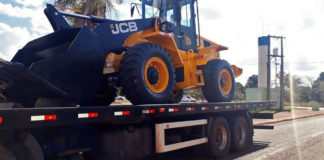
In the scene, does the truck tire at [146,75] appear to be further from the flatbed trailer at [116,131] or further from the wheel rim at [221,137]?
the wheel rim at [221,137]

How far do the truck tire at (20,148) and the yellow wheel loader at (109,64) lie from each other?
1.56 metres

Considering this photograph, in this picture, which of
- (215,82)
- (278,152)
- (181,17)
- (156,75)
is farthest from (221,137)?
(181,17)

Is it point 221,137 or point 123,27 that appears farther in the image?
point 221,137

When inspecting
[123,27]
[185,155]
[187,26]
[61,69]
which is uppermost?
[187,26]

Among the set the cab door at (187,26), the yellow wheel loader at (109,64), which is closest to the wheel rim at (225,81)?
the yellow wheel loader at (109,64)

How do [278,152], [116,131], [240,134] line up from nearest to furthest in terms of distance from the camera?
[116,131]
[278,152]
[240,134]

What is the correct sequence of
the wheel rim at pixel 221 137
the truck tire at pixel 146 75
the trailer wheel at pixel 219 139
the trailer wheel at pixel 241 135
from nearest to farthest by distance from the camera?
the truck tire at pixel 146 75, the trailer wheel at pixel 219 139, the wheel rim at pixel 221 137, the trailer wheel at pixel 241 135

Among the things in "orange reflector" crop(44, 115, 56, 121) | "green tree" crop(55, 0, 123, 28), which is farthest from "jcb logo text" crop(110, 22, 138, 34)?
"green tree" crop(55, 0, 123, 28)

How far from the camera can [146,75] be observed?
6672 mm

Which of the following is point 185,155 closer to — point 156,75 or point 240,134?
point 240,134

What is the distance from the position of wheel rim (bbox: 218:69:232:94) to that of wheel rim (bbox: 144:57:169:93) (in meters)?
2.66

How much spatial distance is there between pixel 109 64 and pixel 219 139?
330 cm

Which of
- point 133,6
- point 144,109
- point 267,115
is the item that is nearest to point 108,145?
point 144,109

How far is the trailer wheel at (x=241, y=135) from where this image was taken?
8547mm
